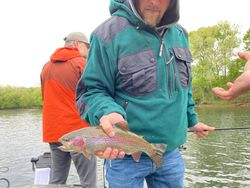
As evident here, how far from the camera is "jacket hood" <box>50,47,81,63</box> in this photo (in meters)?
5.14

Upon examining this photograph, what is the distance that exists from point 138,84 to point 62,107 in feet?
8.40

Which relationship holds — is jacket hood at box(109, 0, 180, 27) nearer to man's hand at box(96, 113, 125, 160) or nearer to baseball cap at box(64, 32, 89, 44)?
man's hand at box(96, 113, 125, 160)

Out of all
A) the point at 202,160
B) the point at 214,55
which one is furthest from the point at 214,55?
the point at 202,160

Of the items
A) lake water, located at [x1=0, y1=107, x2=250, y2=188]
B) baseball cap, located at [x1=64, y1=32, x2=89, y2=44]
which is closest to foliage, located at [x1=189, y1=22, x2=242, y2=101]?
lake water, located at [x1=0, y1=107, x2=250, y2=188]

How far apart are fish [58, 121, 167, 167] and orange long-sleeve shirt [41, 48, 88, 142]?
2.30 metres

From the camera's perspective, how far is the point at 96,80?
9.18 ft

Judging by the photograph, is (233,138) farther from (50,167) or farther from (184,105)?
(184,105)

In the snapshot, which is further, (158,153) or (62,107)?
(62,107)

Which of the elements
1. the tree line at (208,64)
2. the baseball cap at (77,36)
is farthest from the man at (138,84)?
the tree line at (208,64)

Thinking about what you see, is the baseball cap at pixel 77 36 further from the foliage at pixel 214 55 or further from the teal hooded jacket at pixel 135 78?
the foliage at pixel 214 55

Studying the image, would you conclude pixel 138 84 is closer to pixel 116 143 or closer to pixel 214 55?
pixel 116 143

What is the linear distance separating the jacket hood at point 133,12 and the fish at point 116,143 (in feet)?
3.12

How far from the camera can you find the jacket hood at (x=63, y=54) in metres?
5.14

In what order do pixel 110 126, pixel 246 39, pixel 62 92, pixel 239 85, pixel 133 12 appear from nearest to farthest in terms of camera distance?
pixel 239 85, pixel 110 126, pixel 133 12, pixel 62 92, pixel 246 39
